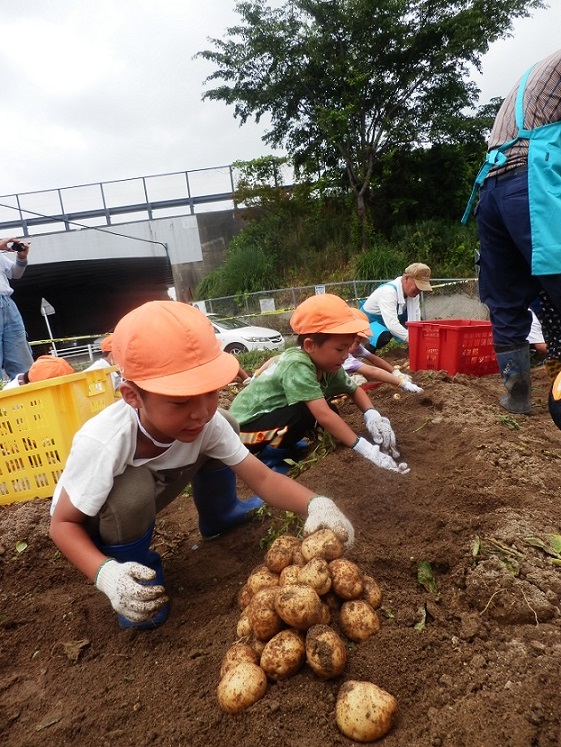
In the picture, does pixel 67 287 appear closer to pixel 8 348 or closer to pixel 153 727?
pixel 8 348

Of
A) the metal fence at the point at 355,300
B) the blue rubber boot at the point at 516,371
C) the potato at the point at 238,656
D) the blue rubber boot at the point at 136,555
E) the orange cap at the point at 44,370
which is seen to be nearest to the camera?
the potato at the point at 238,656

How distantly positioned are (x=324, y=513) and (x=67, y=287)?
83.7 ft

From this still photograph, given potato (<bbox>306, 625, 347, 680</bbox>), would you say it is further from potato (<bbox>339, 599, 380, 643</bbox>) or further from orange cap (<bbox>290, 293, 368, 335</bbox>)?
orange cap (<bbox>290, 293, 368, 335</bbox>)

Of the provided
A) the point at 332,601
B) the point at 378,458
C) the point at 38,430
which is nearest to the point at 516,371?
the point at 378,458

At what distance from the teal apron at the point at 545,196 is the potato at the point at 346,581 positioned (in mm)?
1712

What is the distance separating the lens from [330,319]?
9.29ft

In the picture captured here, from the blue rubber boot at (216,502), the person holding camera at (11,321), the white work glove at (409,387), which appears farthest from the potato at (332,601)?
the person holding camera at (11,321)

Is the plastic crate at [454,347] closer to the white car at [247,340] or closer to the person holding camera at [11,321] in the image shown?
the person holding camera at [11,321]

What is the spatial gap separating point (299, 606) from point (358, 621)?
21 cm

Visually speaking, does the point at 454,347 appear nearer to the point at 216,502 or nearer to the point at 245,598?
the point at 216,502

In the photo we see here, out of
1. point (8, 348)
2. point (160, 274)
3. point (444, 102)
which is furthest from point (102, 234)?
point (8, 348)

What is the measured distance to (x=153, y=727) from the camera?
144 centimetres

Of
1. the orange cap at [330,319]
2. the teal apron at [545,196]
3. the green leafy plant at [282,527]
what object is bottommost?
A: the green leafy plant at [282,527]

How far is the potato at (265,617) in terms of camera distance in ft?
5.00
